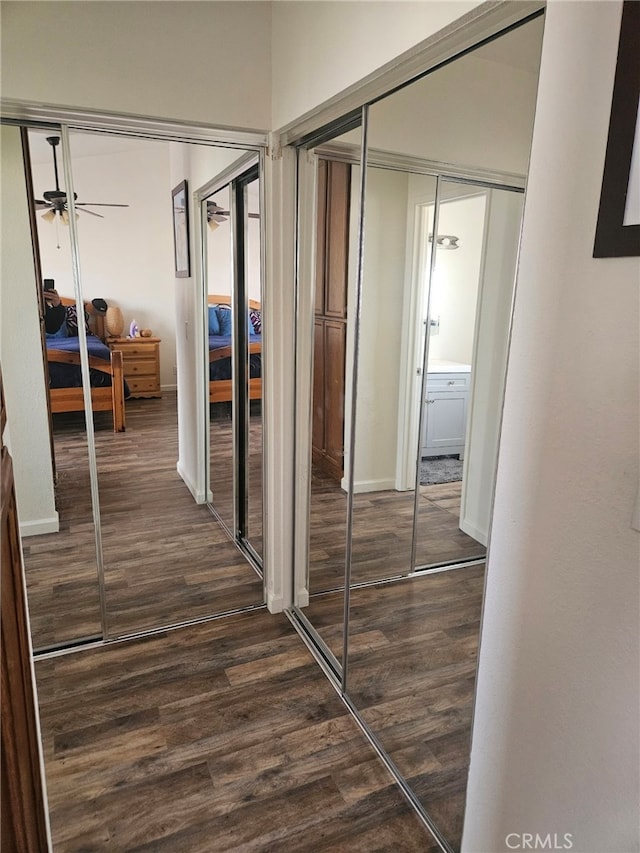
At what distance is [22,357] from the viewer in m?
2.53

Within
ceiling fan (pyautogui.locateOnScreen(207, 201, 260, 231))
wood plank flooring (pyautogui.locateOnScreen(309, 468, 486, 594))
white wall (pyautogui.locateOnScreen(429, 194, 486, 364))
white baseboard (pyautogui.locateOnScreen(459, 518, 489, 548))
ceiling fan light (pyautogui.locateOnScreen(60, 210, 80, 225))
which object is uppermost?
ceiling fan (pyautogui.locateOnScreen(207, 201, 260, 231))

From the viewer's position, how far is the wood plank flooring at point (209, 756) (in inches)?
67.0

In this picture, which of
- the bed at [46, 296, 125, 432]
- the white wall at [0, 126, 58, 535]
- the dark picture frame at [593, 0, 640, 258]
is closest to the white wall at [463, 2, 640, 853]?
the dark picture frame at [593, 0, 640, 258]

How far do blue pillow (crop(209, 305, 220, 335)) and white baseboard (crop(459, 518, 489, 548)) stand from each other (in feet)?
6.72

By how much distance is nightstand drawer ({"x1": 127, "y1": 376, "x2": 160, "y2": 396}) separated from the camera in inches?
118

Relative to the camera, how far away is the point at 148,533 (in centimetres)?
324

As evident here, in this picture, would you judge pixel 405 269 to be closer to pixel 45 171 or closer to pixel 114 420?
pixel 45 171

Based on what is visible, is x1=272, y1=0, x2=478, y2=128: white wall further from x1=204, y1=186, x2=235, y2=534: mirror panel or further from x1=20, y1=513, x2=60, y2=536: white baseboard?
x1=20, y1=513, x2=60, y2=536: white baseboard

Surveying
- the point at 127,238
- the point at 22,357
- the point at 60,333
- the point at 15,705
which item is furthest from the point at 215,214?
the point at 15,705

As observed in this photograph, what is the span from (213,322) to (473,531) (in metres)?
2.16

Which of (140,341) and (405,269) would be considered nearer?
(405,269)

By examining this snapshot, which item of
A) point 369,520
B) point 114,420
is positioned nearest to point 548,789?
point 369,520

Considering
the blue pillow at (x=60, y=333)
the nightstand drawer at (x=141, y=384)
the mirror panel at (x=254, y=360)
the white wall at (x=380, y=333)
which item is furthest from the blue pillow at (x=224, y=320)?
the white wall at (x=380, y=333)

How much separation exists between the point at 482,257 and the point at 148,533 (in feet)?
8.11
